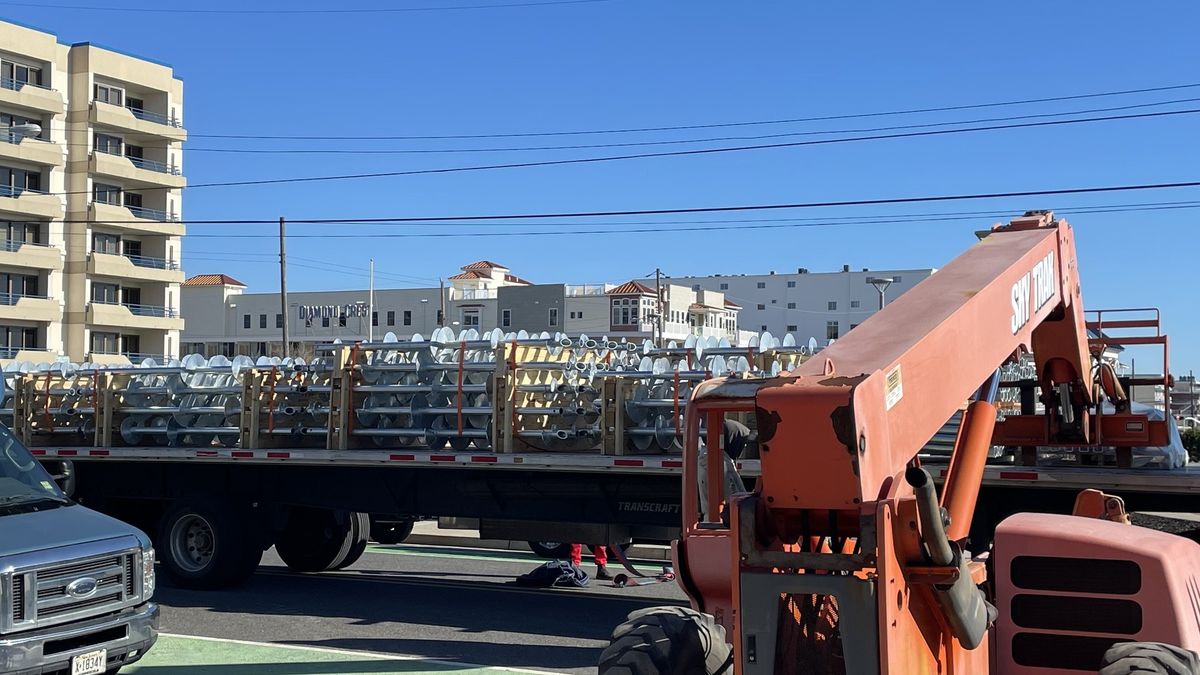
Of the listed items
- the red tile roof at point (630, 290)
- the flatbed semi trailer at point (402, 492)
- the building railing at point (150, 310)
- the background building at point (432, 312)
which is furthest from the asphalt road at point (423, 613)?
the red tile roof at point (630, 290)

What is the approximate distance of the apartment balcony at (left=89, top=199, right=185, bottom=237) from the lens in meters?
67.2

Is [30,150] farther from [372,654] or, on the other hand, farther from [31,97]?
[372,654]

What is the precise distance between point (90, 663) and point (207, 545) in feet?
18.7

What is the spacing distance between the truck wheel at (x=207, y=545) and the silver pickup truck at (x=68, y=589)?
4.39m

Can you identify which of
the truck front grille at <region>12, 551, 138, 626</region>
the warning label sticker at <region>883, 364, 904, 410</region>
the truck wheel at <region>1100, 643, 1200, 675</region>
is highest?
the warning label sticker at <region>883, 364, 904, 410</region>

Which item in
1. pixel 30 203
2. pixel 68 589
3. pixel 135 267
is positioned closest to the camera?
pixel 68 589

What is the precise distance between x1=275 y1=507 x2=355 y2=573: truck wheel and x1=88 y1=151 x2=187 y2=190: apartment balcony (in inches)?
2245

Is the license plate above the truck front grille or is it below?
below

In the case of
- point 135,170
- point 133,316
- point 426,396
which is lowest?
point 426,396

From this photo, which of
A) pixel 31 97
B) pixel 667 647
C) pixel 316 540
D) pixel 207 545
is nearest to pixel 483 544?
pixel 316 540

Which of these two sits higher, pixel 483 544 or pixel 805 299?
pixel 805 299

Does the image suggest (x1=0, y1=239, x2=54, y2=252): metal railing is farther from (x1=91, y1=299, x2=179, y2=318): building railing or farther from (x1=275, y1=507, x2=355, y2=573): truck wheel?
(x1=275, y1=507, x2=355, y2=573): truck wheel

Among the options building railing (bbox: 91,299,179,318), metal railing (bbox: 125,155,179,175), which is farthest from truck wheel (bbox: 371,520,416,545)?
metal railing (bbox: 125,155,179,175)

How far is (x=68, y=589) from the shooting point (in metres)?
8.27
